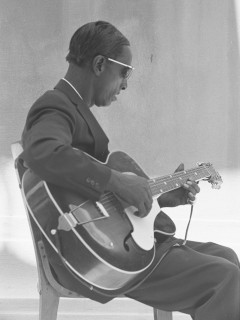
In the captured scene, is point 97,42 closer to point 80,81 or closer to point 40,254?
point 80,81

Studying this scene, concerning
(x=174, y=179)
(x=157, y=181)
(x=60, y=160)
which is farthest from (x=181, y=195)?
(x=60, y=160)

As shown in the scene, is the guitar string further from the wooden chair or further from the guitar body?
the wooden chair

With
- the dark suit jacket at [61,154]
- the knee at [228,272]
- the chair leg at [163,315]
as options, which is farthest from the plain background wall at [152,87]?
the knee at [228,272]

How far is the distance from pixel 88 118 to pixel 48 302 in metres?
0.62

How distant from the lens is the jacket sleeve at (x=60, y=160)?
6.53 feet

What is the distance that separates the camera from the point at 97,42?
2309 millimetres

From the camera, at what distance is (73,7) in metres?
4.01

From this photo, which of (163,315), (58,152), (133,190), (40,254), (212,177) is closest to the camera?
(58,152)

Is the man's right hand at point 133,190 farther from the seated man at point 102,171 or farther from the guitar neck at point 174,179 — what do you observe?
the guitar neck at point 174,179

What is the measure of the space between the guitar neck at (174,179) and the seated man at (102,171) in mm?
36

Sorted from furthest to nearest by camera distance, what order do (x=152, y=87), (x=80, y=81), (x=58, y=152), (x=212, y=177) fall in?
(x=152, y=87) < (x=212, y=177) < (x=80, y=81) < (x=58, y=152)

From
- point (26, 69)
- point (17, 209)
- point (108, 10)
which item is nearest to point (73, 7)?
point (108, 10)

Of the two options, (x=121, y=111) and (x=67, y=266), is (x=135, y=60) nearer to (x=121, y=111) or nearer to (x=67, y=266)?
(x=121, y=111)

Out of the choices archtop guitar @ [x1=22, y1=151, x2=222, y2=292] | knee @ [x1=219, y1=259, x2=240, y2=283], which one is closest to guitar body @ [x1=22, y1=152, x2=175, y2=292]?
archtop guitar @ [x1=22, y1=151, x2=222, y2=292]
